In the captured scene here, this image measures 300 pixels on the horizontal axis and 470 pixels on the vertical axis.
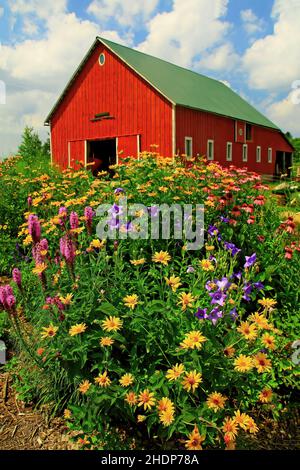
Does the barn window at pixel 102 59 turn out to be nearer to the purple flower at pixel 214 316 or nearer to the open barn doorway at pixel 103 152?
the open barn doorway at pixel 103 152

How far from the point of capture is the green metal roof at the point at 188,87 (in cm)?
1850

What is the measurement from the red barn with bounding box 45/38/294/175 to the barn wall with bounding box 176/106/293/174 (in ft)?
0.14

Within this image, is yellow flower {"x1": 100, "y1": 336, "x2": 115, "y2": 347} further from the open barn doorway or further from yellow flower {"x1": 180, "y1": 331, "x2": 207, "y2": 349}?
the open barn doorway

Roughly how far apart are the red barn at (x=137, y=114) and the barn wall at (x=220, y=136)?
0.04m

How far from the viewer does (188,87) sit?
2188 cm

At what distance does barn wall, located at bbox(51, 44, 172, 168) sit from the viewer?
1773 cm

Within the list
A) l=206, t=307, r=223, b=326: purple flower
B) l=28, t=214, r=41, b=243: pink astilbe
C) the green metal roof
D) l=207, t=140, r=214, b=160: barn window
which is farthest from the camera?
l=207, t=140, r=214, b=160: barn window

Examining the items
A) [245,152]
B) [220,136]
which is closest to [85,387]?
[220,136]

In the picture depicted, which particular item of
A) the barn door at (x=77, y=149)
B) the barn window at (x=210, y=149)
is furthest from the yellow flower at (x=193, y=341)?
the barn door at (x=77, y=149)

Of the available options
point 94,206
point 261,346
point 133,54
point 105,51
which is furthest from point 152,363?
point 133,54

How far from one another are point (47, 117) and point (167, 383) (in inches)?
864

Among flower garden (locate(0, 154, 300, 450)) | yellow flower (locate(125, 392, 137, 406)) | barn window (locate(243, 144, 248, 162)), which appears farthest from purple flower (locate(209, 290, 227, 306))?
barn window (locate(243, 144, 248, 162))

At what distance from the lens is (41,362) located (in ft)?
8.32

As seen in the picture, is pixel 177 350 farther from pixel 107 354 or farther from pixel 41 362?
pixel 41 362
